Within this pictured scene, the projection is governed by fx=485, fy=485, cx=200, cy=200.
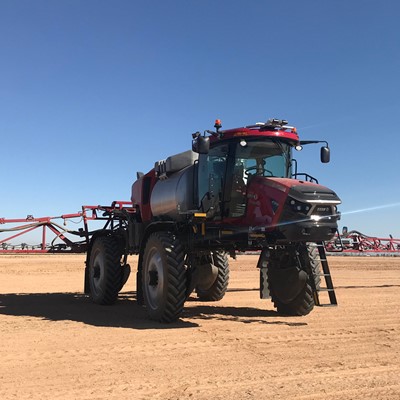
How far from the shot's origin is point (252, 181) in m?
8.14

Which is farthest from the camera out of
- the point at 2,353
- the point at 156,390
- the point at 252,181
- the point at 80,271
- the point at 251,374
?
the point at 80,271

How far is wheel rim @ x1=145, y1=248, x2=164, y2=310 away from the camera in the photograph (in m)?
8.30

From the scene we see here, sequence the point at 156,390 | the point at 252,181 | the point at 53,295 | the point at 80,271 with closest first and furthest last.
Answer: the point at 156,390
the point at 252,181
the point at 53,295
the point at 80,271

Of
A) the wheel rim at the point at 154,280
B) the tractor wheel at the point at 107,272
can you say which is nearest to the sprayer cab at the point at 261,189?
the wheel rim at the point at 154,280

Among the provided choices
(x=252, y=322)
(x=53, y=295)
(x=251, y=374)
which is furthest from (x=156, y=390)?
(x=53, y=295)

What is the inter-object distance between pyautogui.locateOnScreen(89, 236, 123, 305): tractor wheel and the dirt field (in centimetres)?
75

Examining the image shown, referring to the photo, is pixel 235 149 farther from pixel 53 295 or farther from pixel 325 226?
pixel 53 295

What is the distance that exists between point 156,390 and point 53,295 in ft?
31.3

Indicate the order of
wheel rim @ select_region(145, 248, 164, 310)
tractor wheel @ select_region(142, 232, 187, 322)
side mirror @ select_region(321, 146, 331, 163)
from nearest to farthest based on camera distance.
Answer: tractor wheel @ select_region(142, 232, 187, 322) → wheel rim @ select_region(145, 248, 164, 310) → side mirror @ select_region(321, 146, 331, 163)

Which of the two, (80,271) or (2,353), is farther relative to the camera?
(80,271)

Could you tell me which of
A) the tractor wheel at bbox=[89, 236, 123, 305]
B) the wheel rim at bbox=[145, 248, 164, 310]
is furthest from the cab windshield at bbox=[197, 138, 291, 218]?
the tractor wheel at bbox=[89, 236, 123, 305]

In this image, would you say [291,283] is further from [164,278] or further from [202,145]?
[202,145]

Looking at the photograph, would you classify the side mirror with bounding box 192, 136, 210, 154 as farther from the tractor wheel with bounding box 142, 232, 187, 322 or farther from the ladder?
the ladder

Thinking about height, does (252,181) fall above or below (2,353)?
above
